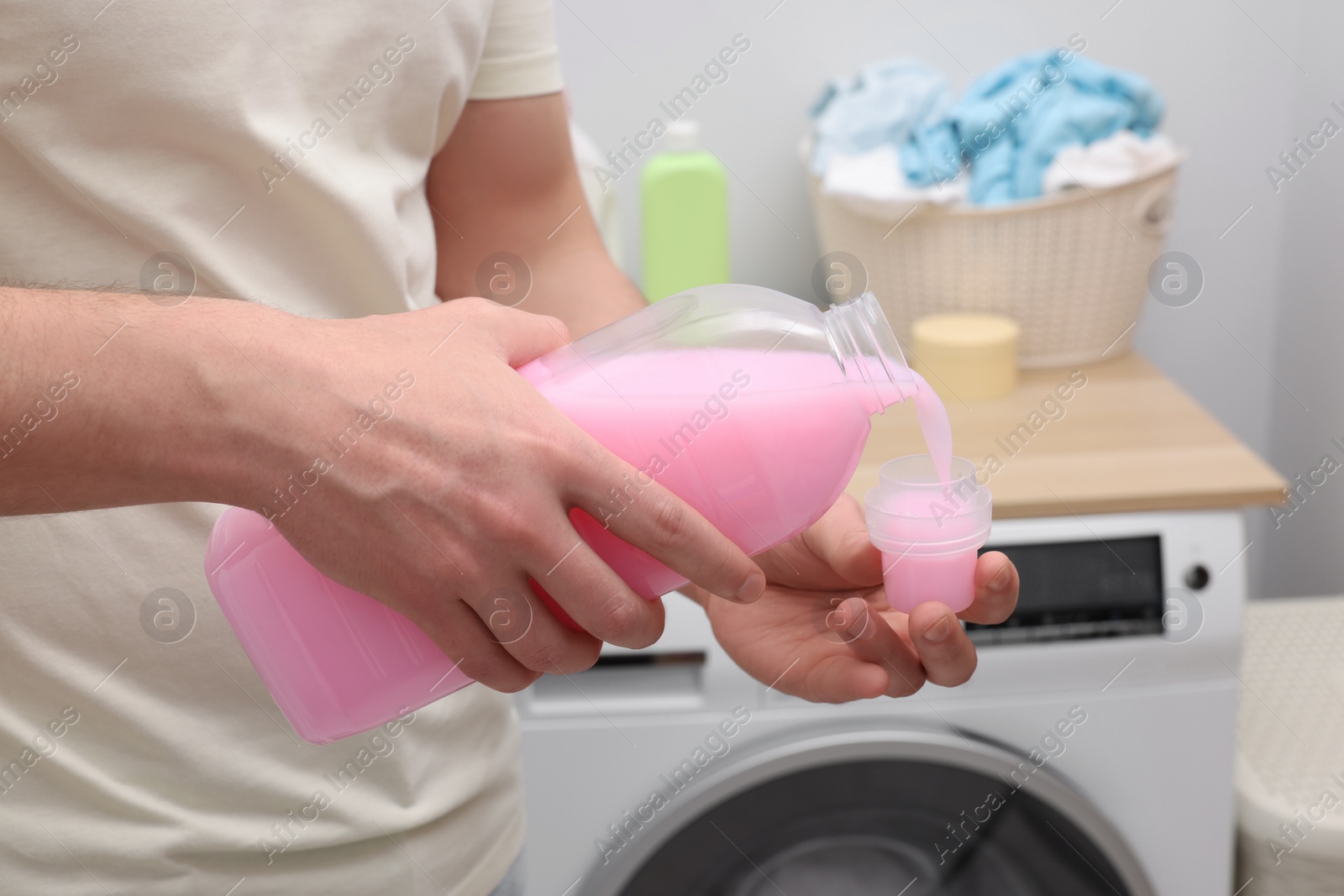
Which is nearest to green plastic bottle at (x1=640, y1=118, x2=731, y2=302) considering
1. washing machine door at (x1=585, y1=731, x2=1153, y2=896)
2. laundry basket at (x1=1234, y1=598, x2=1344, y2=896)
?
washing machine door at (x1=585, y1=731, x2=1153, y2=896)

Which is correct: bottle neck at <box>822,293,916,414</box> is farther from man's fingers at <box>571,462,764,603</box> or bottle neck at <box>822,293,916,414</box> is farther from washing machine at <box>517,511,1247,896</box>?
washing machine at <box>517,511,1247,896</box>

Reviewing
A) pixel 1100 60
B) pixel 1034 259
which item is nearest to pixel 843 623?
pixel 1034 259

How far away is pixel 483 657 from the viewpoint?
465 millimetres

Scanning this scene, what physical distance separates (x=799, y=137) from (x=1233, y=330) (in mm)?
769

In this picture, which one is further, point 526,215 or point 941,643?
point 526,215

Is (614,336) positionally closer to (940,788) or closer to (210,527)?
(210,527)

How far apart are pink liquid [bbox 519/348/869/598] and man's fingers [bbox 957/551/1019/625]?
0.10 meters

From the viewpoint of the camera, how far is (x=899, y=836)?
3.96 feet

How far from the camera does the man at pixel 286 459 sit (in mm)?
409

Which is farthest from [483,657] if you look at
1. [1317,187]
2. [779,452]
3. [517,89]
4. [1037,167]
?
[1317,187]

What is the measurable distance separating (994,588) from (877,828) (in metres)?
0.73

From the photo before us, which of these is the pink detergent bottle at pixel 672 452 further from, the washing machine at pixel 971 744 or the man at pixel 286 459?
the washing machine at pixel 971 744

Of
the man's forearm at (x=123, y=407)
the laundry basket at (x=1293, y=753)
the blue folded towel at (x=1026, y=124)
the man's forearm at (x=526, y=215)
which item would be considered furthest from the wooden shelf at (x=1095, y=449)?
the man's forearm at (x=123, y=407)

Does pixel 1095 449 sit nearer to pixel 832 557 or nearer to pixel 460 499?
pixel 832 557
